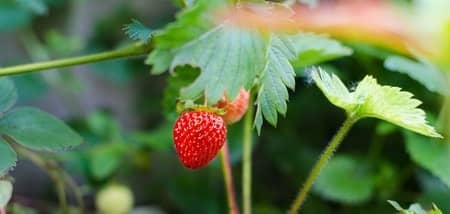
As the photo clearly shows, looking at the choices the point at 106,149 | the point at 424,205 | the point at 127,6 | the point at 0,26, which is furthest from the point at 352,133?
the point at 0,26

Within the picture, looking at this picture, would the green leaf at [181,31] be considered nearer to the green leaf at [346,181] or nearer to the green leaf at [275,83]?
the green leaf at [275,83]

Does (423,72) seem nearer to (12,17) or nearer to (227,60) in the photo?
(227,60)

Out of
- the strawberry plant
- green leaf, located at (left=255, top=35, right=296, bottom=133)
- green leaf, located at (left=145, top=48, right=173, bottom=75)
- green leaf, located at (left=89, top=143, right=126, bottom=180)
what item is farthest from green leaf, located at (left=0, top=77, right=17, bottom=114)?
green leaf, located at (left=89, top=143, right=126, bottom=180)

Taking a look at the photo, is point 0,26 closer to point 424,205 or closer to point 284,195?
point 284,195

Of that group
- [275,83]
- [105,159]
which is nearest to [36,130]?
[275,83]

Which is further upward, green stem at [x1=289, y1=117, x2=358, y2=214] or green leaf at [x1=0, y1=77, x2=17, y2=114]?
green leaf at [x1=0, y1=77, x2=17, y2=114]

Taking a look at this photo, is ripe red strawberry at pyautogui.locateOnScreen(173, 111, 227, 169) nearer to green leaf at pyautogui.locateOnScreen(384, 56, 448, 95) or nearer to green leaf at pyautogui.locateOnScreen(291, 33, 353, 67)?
green leaf at pyautogui.locateOnScreen(291, 33, 353, 67)
